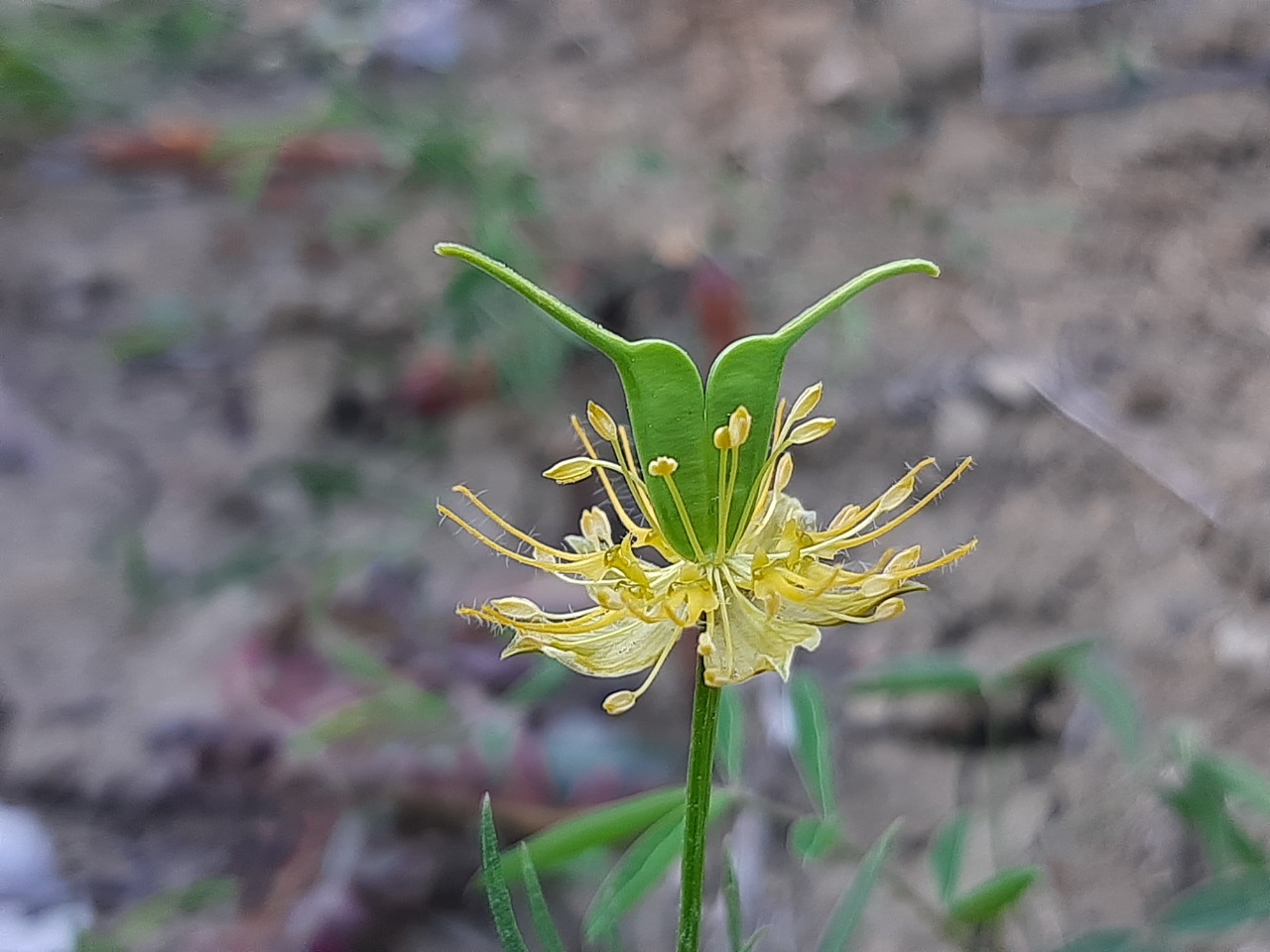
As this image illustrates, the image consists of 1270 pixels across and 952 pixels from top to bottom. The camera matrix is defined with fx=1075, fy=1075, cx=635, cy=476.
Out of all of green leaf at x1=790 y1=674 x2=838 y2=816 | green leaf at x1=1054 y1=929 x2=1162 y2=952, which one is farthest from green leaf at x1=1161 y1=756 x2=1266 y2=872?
green leaf at x1=790 y1=674 x2=838 y2=816

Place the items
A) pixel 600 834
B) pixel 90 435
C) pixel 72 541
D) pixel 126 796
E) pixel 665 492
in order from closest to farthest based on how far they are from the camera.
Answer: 1. pixel 665 492
2. pixel 600 834
3. pixel 126 796
4. pixel 72 541
5. pixel 90 435

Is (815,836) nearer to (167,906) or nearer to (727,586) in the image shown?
(727,586)

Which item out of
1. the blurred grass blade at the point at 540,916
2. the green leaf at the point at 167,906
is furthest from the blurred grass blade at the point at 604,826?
the green leaf at the point at 167,906

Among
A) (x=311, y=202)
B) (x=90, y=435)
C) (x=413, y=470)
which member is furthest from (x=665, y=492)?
(x=311, y=202)

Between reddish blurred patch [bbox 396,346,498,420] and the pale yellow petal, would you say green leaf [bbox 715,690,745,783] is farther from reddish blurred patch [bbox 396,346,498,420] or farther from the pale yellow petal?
reddish blurred patch [bbox 396,346,498,420]

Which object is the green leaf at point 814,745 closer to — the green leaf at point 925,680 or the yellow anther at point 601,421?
the green leaf at point 925,680

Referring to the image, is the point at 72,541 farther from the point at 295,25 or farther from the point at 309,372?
the point at 295,25
